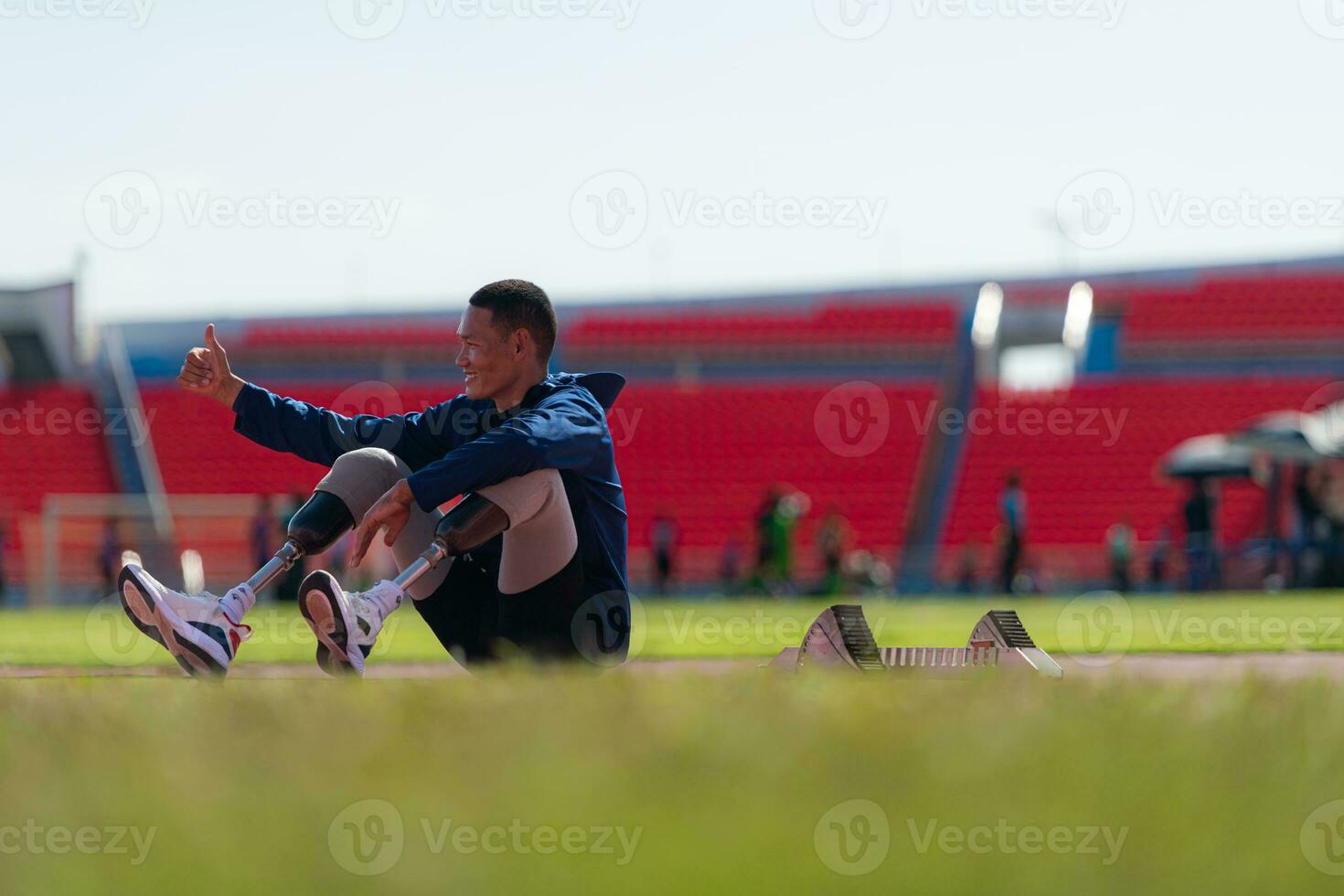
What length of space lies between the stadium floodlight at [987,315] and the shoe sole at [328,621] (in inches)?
1035

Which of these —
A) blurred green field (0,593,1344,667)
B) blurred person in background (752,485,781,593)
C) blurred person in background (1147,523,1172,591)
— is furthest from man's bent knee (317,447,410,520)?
blurred person in background (1147,523,1172,591)

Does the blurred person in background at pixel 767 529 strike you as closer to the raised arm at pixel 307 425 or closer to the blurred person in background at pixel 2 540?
the blurred person in background at pixel 2 540

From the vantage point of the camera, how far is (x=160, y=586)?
10.2 ft

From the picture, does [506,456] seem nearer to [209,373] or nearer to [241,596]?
[241,596]

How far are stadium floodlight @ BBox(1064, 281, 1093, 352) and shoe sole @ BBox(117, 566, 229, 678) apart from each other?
27021 mm

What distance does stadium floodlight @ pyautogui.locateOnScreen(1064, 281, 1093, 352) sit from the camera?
2864cm

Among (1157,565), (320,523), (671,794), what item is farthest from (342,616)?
(1157,565)

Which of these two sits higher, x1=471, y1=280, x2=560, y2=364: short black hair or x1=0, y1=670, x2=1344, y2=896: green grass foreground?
x1=471, y1=280, x2=560, y2=364: short black hair

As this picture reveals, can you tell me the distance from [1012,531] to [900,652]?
14670mm

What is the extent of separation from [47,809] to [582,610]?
2.00 meters

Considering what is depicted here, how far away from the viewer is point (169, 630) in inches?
123

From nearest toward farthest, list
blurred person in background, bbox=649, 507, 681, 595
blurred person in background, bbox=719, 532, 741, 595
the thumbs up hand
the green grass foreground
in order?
the green grass foreground
the thumbs up hand
blurred person in background, bbox=649, 507, 681, 595
blurred person in background, bbox=719, 532, 741, 595

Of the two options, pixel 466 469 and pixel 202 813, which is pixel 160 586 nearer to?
pixel 466 469

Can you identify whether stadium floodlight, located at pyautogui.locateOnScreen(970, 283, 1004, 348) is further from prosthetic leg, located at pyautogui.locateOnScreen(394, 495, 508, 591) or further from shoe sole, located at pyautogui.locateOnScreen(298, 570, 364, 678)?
shoe sole, located at pyautogui.locateOnScreen(298, 570, 364, 678)
